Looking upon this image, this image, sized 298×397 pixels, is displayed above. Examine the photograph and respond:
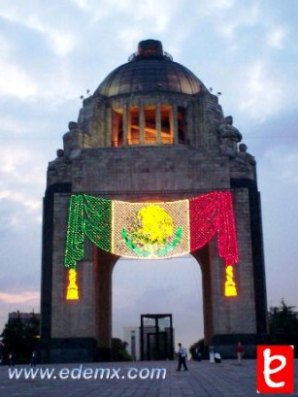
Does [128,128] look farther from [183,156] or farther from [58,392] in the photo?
[58,392]

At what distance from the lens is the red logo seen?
6344 mm

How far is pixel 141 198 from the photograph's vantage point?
127ft

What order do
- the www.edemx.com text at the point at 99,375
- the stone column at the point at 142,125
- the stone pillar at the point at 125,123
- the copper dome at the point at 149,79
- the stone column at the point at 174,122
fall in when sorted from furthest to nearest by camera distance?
the copper dome at the point at 149,79 < the stone column at the point at 174,122 < the stone pillar at the point at 125,123 < the stone column at the point at 142,125 < the www.edemx.com text at the point at 99,375

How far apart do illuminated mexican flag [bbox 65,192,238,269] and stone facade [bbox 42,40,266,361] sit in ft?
2.44

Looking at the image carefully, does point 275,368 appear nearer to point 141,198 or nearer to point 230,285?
point 230,285

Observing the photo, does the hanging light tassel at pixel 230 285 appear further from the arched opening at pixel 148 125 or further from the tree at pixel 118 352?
the tree at pixel 118 352

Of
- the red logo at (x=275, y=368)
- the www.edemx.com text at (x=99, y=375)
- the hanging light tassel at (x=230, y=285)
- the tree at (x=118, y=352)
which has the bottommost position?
the tree at (x=118, y=352)

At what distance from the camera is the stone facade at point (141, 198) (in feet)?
121

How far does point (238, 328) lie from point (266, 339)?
73.1 inches

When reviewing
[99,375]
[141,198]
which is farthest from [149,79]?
[99,375]

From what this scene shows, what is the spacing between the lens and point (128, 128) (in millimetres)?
45562

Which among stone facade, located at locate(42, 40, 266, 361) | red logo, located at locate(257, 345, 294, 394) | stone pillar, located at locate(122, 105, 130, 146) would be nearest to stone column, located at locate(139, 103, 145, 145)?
stone pillar, located at locate(122, 105, 130, 146)

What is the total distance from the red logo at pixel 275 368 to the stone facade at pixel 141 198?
3081 cm

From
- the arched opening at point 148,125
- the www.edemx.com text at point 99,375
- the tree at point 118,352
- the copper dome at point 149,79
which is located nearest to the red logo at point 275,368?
the www.edemx.com text at point 99,375
